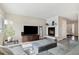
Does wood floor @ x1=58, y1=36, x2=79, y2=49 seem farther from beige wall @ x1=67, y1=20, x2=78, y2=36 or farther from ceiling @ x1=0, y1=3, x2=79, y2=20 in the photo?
ceiling @ x1=0, y1=3, x2=79, y2=20

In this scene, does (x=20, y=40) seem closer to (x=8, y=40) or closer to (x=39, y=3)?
(x=8, y=40)

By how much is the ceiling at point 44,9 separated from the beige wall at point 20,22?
10cm

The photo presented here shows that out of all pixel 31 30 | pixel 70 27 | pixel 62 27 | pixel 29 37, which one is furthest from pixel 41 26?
pixel 70 27

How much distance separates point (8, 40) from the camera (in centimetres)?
196

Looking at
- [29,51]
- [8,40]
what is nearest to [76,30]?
[29,51]

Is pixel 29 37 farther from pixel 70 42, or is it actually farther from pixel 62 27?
pixel 70 42

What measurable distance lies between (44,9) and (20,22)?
2.13ft

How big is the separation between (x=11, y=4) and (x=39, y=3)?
2.11 ft

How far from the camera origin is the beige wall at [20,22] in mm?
2001

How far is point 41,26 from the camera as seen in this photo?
6.98 ft

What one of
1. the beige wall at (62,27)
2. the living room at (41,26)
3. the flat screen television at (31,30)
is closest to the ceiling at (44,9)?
the living room at (41,26)

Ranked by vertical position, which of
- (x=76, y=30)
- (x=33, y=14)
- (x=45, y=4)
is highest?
(x=45, y=4)

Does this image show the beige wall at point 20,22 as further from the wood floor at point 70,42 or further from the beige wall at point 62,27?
the wood floor at point 70,42
